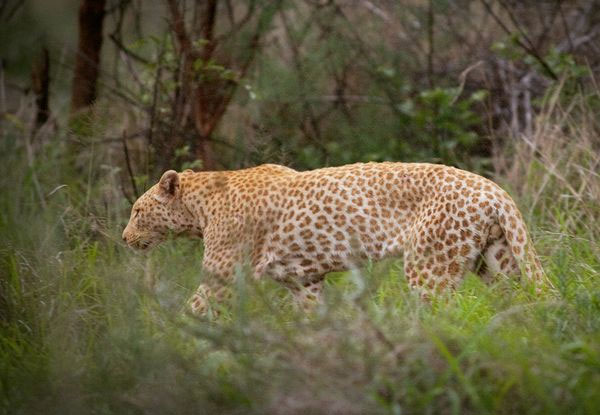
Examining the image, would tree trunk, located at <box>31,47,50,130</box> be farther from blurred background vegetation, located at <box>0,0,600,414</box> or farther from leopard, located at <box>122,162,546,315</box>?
leopard, located at <box>122,162,546,315</box>

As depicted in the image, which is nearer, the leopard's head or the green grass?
the green grass

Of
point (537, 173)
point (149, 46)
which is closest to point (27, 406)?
point (537, 173)

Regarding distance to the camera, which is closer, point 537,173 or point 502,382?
point 502,382

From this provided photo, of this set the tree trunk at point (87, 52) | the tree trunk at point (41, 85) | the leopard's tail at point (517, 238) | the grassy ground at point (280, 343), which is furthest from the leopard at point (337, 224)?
the tree trunk at point (41, 85)

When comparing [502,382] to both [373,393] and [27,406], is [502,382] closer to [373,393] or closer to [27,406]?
[373,393]

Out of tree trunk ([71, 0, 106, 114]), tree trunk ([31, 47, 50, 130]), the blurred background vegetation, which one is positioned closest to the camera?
the blurred background vegetation

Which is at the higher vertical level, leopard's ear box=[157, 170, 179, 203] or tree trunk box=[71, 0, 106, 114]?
tree trunk box=[71, 0, 106, 114]

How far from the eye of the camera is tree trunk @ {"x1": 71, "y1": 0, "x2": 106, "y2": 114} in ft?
27.3

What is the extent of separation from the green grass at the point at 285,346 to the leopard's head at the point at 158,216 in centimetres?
17

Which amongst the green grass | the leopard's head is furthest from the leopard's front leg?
the leopard's head

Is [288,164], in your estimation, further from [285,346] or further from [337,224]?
[285,346]

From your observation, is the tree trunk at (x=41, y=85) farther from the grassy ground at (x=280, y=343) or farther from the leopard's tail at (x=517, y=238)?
the leopard's tail at (x=517, y=238)

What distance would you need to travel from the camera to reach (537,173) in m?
7.07

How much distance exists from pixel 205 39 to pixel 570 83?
3.01 meters
